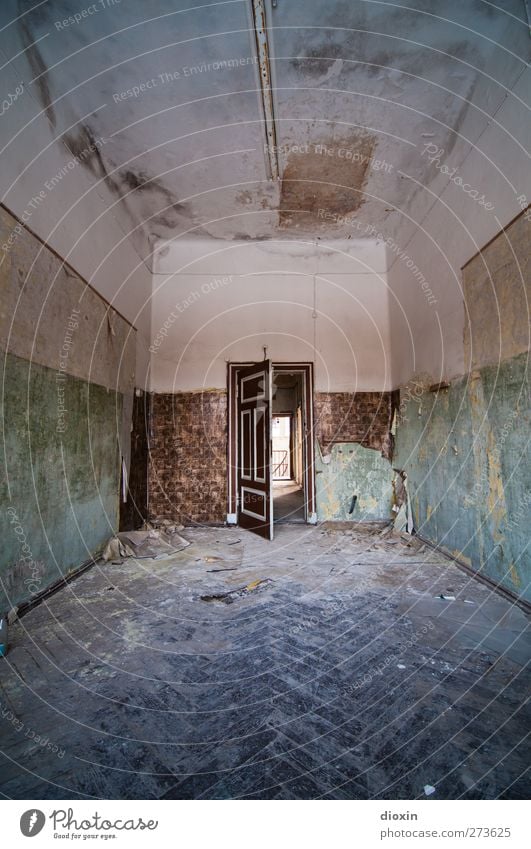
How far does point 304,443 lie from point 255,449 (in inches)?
30.0

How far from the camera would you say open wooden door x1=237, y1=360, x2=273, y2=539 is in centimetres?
455

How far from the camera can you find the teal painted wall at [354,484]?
5.10 m

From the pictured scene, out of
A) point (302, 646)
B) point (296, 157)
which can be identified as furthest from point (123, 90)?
point (302, 646)

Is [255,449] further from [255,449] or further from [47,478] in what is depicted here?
[47,478]

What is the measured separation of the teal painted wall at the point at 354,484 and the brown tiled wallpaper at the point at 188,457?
134 cm

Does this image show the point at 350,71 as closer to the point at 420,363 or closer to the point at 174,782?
the point at 420,363

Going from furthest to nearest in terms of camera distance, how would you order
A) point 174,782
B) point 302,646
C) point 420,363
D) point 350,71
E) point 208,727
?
point 420,363
point 350,71
point 302,646
point 208,727
point 174,782

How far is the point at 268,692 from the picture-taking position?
165cm

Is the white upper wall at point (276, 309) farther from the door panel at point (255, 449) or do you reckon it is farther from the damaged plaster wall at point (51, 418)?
the damaged plaster wall at point (51, 418)

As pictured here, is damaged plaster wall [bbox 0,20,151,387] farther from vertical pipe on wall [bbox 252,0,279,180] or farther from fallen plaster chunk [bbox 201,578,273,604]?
fallen plaster chunk [bbox 201,578,273,604]

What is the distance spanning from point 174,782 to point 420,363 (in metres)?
4.06

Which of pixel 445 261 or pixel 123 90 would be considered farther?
pixel 445 261

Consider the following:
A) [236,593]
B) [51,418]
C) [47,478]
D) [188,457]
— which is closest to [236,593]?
[236,593]
